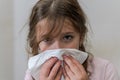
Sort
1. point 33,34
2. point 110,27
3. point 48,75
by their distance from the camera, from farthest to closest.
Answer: point 110,27 → point 33,34 → point 48,75

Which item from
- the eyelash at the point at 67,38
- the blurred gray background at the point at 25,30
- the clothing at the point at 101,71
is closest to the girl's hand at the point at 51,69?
the eyelash at the point at 67,38

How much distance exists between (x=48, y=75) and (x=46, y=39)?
5.5 inches

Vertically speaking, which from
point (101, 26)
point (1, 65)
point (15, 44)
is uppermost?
point (101, 26)

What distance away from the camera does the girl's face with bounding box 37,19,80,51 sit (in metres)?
1.06

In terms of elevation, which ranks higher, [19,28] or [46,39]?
[46,39]

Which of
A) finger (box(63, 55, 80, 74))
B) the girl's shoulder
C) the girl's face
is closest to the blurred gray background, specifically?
the girl's shoulder

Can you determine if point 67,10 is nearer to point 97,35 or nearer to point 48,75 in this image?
point 48,75

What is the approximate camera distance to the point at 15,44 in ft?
4.97

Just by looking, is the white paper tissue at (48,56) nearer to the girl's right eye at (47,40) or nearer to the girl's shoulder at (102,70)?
the girl's right eye at (47,40)

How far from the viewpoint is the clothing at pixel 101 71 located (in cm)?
121

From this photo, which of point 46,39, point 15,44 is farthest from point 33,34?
point 15,44

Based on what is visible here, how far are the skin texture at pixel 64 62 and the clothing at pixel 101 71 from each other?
18 cm

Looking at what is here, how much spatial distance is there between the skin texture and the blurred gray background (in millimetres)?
378

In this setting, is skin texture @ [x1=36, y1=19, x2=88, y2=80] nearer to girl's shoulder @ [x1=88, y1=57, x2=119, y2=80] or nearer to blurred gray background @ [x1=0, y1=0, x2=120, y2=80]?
girl's shoulder @ [x1=88, y1=57, x2=119, y2=80]
